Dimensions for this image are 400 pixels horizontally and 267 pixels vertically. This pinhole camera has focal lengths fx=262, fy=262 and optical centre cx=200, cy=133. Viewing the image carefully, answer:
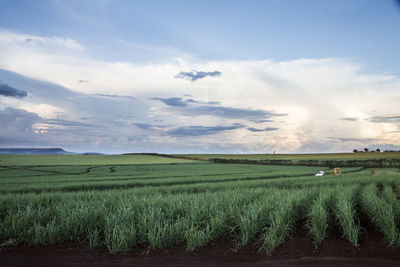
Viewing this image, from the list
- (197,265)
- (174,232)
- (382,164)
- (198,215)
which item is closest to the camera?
(197,265)

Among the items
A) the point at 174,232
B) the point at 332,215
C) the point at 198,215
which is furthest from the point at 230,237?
the point at 332,215

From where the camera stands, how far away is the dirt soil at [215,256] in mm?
5320

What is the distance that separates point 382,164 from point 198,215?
236ft

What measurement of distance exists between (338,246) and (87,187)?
71.0 ft

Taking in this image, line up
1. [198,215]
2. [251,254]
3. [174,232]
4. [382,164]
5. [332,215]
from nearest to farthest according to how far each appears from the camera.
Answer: [251,254]
[174,232]
[198,215]
[332,215]
[382,164]

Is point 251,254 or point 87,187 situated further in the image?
point 87,187

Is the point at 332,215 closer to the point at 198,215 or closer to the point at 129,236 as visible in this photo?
the point at 198,215

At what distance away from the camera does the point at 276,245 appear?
5.86 metres

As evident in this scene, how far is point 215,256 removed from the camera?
18.4 ft

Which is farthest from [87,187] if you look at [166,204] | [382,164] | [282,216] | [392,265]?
[382,164]

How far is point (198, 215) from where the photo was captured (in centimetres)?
728

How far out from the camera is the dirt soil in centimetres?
532

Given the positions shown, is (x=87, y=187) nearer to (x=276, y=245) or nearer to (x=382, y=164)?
(x=276, y=245)

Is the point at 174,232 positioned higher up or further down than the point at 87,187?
higher up
